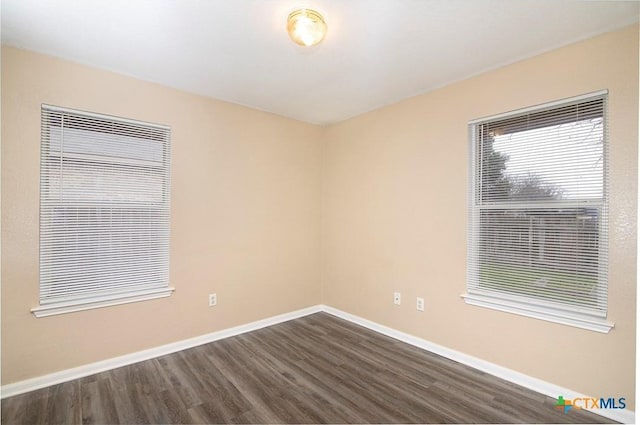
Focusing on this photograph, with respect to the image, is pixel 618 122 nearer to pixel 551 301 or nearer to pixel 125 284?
pixel 551 301

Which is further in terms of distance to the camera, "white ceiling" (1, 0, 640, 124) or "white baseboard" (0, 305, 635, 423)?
"white baseboard" (0, 305, 635, 423)

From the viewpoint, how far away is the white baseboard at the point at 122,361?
91.2 inches

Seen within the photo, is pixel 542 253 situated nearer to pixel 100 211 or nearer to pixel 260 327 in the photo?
pixel 260 327

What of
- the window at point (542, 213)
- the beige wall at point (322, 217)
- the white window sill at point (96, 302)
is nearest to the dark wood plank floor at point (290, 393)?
the beige wall at point (322, 217)

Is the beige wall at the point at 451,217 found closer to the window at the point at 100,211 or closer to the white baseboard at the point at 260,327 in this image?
the white baseboard at the point at 260,327

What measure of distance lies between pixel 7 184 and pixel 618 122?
4.34m

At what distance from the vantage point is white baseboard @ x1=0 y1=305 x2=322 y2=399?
232 centimetres

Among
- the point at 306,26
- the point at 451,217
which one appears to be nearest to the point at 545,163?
the point at 451,217

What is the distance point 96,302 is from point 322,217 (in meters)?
2.70

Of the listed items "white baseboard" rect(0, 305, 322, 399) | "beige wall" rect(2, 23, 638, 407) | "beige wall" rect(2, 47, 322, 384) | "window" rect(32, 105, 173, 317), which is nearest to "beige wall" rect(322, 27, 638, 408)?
"beige wall" rect(2, 23, 638, 407)

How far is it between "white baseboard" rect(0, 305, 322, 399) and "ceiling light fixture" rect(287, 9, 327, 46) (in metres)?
2.93

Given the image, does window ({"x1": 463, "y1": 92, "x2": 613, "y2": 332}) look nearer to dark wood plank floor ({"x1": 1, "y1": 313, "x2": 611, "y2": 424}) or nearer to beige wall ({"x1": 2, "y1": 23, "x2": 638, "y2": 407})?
beige wall ({"x1": 2, "y1": 23, "x2": 638, "y2": 407})

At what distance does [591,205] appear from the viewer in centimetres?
217

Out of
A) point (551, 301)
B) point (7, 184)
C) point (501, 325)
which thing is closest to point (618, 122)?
point (551, 301)
